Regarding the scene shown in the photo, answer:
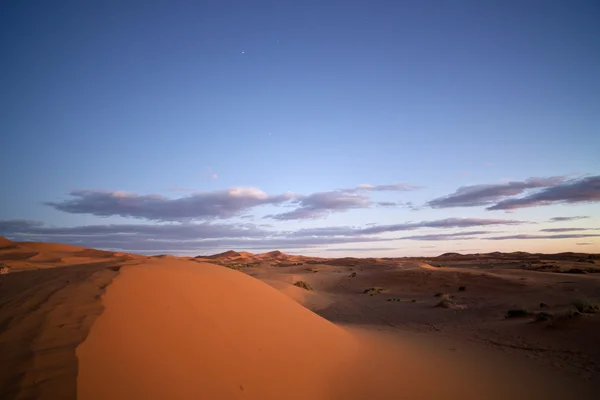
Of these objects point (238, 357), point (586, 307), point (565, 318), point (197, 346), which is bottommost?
point (565, 318)

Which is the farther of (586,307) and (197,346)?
(586,307)

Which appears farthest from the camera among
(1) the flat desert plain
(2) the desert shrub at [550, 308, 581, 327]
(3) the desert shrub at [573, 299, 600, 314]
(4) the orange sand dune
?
(3) the desert shrub at [573, 299, 600, 314]

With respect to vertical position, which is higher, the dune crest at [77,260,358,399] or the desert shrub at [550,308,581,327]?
the dune crest at [77,260,358,399]

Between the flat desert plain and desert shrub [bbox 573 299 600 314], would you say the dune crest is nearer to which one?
the flat desert plain

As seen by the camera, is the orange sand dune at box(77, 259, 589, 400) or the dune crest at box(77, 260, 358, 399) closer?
the dune crest at box(77, 260, 358, 399)

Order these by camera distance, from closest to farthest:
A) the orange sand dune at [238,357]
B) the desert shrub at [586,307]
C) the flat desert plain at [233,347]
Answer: the flat desert plain at [233,347], the orange sand dune at [238,357], the desert shrub at [586,307]

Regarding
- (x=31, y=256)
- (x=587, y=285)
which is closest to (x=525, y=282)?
(x=587, y=285)

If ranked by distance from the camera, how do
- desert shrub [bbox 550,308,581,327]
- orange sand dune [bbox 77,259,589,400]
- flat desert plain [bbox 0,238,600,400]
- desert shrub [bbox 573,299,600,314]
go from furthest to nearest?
desert shrub [bbox 573,299,600,314]
desert shrub [bbox 550,308,581,327]
orange sand dune [bbox 77,259,589,400]
flat desert plain [bbox 0,238,600,400]

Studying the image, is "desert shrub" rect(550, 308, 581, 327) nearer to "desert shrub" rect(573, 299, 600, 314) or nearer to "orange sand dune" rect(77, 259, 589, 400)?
"desert shrub" rect(573, 299, 600, 314)

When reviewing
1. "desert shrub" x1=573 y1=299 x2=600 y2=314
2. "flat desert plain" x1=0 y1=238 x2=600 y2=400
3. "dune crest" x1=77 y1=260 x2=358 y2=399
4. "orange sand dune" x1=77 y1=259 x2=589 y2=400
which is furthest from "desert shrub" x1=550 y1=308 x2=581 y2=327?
"dune crest" x1=77 y1=260 x2=358 y2=399

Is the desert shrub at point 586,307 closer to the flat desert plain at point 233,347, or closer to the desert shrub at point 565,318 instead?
the flat desert plain at point 233,347

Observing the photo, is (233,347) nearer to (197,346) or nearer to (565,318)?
(197,346)

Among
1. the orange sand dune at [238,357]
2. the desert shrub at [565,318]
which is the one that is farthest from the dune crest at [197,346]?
the desert shrub at [565,318]

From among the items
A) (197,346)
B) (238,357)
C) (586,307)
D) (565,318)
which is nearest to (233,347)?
(238,357)
